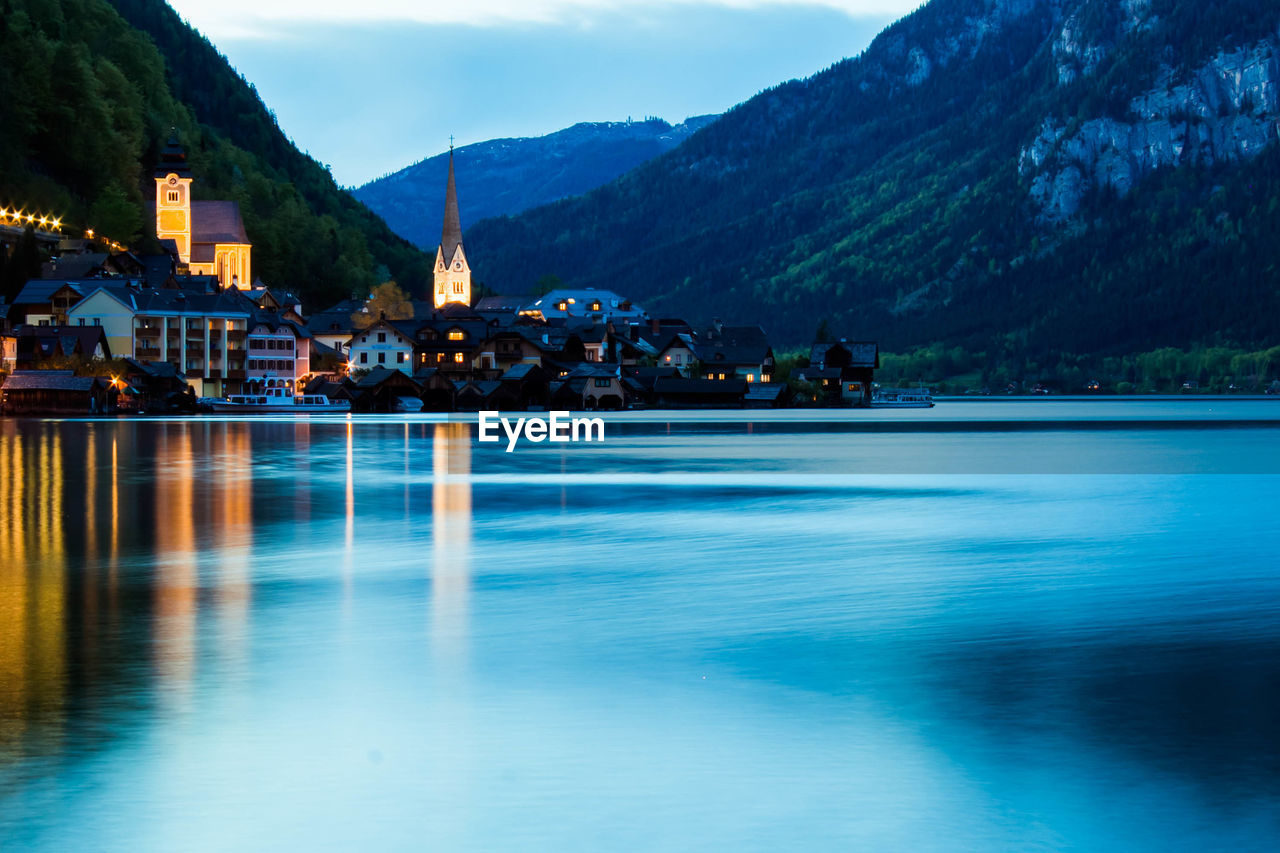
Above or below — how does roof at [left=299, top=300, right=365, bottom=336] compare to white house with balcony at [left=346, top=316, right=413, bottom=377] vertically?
above

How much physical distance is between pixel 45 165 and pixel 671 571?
14748 centimetres

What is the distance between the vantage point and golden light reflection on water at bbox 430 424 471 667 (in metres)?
18.5

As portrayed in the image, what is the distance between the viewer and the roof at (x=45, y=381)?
105m

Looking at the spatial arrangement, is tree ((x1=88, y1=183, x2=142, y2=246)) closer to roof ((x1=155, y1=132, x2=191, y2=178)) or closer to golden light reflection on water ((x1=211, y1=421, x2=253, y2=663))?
roof ((x1=155, y1=132, x2=191, y2=178))

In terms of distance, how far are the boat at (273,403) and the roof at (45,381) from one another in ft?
49.5

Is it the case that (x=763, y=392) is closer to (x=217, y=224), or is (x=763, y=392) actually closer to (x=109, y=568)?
(x=217, y=224)

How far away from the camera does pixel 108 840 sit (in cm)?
1073

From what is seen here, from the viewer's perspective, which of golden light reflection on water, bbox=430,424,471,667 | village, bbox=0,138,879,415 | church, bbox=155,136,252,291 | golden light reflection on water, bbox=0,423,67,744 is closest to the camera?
golden light reflection on water, bbox=0,423,67,744

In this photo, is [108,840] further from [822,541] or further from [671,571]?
→ [822,541]

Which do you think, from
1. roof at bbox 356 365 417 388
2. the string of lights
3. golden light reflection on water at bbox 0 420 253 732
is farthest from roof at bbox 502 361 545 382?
golden light reflection on water at bbox 0 420 253 732

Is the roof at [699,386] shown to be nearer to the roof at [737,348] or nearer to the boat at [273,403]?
the roof at [737,348]

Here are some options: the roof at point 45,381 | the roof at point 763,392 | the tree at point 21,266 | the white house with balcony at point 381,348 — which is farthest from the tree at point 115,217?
the roof at point 763,392

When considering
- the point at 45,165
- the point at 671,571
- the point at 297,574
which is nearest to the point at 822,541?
the point at 671,571

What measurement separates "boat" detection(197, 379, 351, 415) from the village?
441 millimetres
